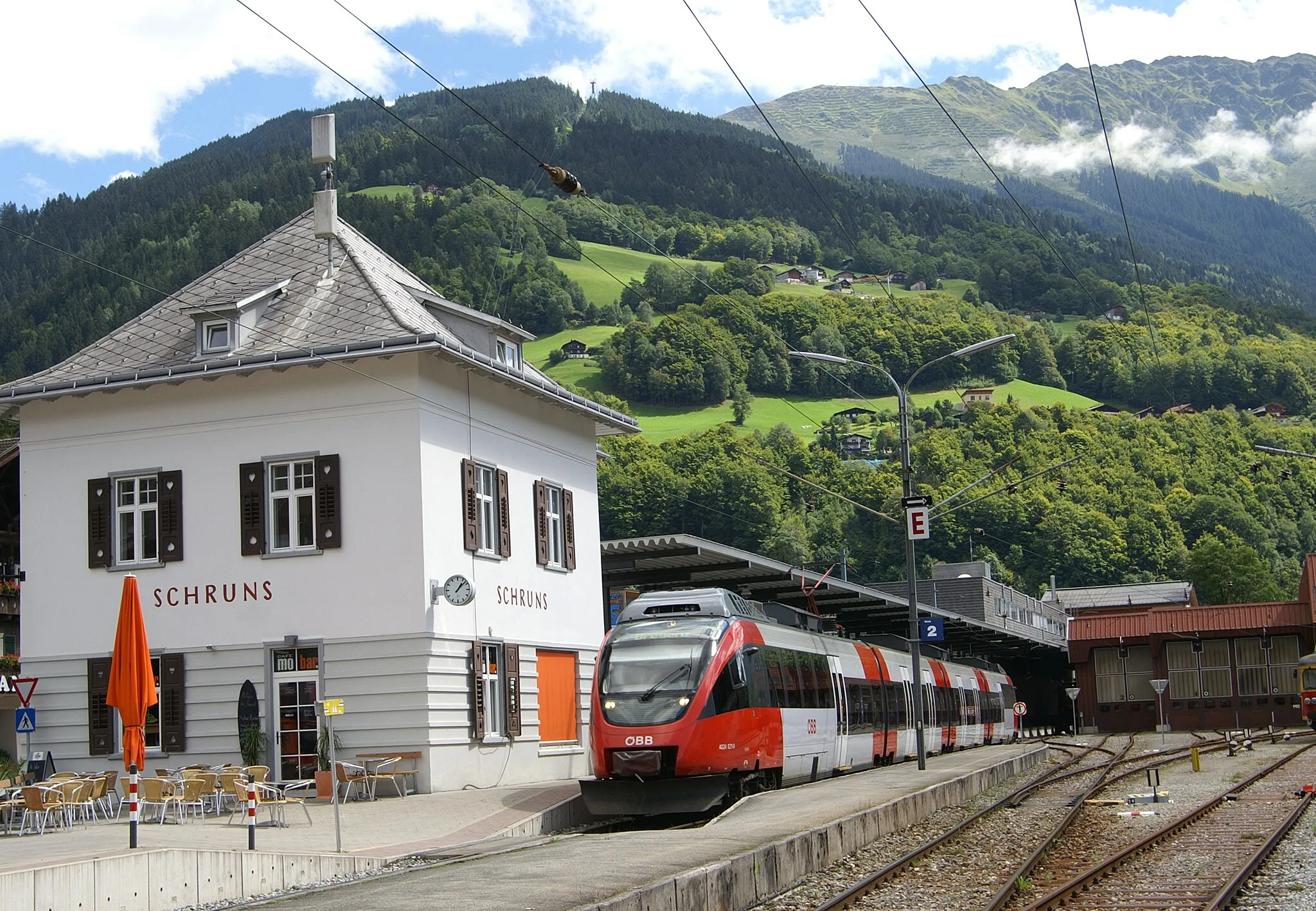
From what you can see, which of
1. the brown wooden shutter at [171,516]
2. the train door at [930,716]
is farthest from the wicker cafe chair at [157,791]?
the train door at [930,716]

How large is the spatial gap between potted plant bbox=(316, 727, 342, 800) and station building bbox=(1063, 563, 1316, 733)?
143 feet

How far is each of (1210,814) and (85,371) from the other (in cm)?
2049

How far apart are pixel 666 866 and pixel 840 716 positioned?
A: 14.8 m

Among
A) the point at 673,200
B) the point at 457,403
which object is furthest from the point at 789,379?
the point at 457,403

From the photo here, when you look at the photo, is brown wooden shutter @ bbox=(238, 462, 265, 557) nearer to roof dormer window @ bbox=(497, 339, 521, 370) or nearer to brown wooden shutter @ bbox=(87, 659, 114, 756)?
brown wooden shutter @ bbox=(87, 659, 114, 756)

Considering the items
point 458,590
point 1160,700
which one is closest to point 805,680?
point 458,590

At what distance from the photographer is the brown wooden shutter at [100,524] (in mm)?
27328

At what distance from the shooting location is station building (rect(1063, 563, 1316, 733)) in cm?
6038

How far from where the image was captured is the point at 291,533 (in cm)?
2650

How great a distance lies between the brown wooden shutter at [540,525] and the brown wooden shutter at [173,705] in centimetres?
708

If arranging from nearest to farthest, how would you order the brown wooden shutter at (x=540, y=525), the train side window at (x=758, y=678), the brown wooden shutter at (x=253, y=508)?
the train side window at (x=758, y=678)
the brown wooden shutter at (x=253, y=508)
the brown wooden shutter at (x=540, y=525)

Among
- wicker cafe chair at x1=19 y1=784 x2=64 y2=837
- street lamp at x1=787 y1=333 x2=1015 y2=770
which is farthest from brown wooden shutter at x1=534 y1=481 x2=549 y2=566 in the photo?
wicker cafe chair at x1=19 y1=784 x2=64 y2=837

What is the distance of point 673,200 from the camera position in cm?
18375

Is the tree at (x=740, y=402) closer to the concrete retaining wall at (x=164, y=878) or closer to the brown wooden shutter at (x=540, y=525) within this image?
the brown wooden shutter at (x=540, y=525)
